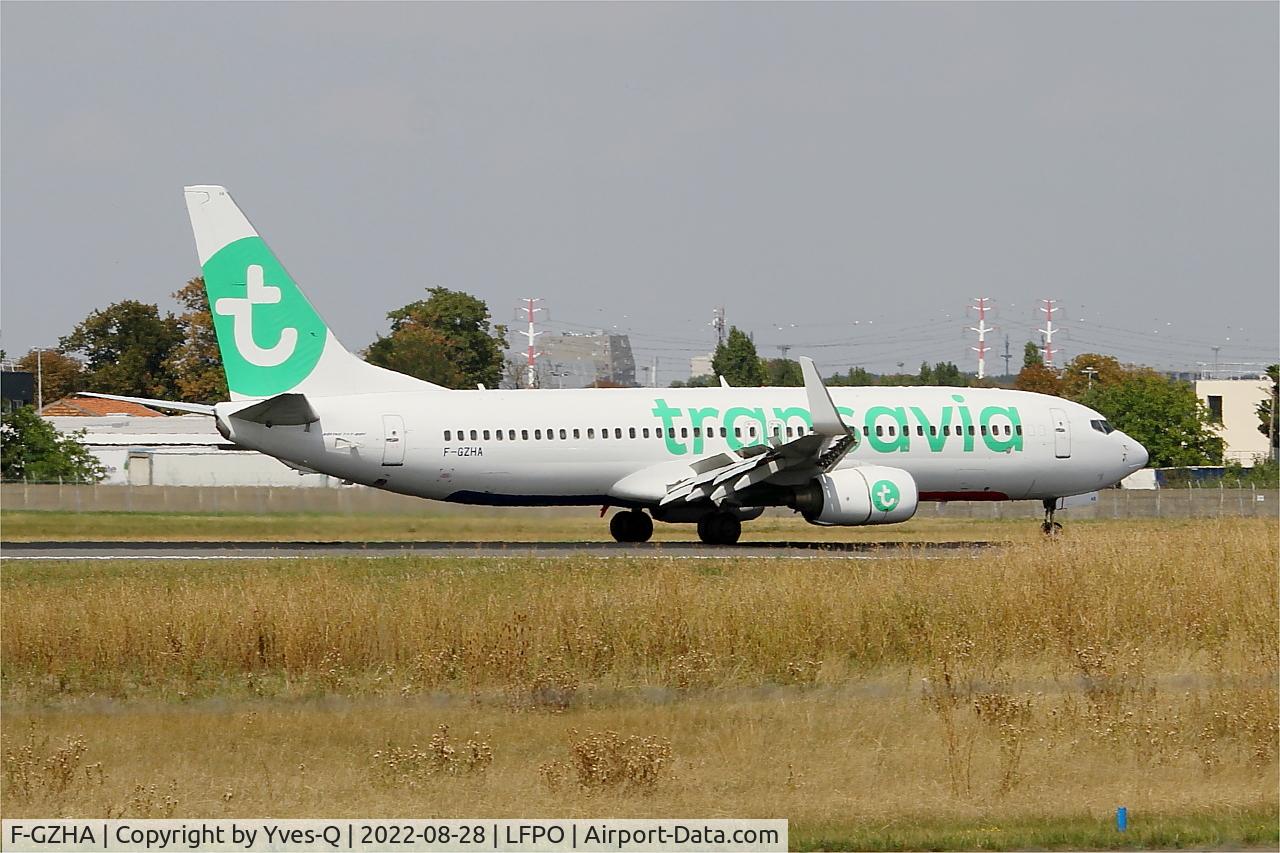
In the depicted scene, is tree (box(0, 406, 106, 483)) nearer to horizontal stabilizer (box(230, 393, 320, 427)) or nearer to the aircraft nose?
horizontal stabilizer (box(230, 393, 320, 427))

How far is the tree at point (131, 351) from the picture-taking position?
121 meters

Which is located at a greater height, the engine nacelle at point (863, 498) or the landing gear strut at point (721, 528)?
the engine nacelle at point (863, 498)

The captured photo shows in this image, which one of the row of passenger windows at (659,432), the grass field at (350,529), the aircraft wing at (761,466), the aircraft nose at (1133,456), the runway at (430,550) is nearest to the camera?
the runway at (430,550)

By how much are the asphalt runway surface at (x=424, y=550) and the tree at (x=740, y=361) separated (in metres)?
81.0

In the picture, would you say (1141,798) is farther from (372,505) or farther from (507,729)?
(372,505)

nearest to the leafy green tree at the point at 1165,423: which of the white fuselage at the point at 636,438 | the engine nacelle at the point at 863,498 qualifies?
the white fuselage at the point at 636,438

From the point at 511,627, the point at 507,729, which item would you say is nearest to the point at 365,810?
the point at 507,729

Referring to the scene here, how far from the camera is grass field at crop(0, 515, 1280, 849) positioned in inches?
539

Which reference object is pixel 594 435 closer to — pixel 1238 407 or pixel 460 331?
pixel 460 331

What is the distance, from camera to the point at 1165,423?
10394 centimetres

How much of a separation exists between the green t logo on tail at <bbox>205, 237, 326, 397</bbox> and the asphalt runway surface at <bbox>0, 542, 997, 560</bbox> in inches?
145

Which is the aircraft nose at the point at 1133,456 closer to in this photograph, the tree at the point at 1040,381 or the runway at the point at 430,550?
the runway at the point at 430,550

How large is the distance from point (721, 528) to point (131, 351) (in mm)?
92952

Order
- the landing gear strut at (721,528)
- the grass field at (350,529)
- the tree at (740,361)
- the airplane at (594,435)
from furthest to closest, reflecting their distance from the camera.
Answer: the tree at (740,361) → the landing gear strut at (721,528) → the grass field at (350,529) → the airplane at (594,435)
